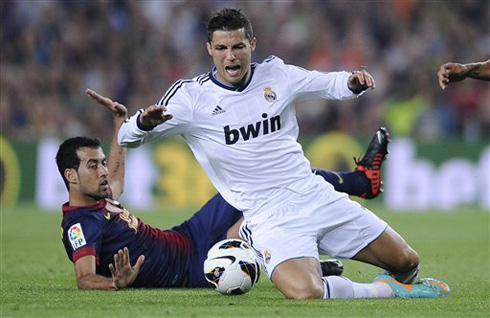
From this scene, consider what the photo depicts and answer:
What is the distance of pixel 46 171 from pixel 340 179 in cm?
1041

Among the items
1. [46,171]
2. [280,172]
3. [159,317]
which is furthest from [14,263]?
[46,171]

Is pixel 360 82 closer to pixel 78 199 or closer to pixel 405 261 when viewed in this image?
pixel 405 261

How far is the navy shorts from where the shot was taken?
861cm

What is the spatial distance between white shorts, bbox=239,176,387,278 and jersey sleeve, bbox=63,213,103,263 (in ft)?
3.72

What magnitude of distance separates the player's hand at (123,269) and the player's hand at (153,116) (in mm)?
1021

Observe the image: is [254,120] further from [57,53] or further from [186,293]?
[57,53]

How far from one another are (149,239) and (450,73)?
276cm

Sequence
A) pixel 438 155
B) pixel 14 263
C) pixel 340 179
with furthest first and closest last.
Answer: pixel 438 155 < pixel 14 263 < pixel 340 179

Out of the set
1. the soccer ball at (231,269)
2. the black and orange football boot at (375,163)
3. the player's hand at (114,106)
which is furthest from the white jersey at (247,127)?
the black and orange football boot at (375,163)

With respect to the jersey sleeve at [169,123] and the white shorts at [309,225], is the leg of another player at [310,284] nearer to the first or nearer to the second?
the white shorts at [309,225]

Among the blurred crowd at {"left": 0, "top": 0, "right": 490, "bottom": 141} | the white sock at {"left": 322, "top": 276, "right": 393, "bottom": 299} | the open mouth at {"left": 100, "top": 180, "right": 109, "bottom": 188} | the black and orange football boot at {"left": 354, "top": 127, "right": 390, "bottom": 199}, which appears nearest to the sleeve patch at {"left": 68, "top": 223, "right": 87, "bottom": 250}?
the open mouth at {"left": 100, "top": 180, "right": 109, "bottom": 188}

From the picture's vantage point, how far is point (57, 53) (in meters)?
20.9

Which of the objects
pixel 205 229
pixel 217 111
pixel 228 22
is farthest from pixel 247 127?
pixel 205 229

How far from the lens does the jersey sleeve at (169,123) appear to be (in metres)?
7.55
